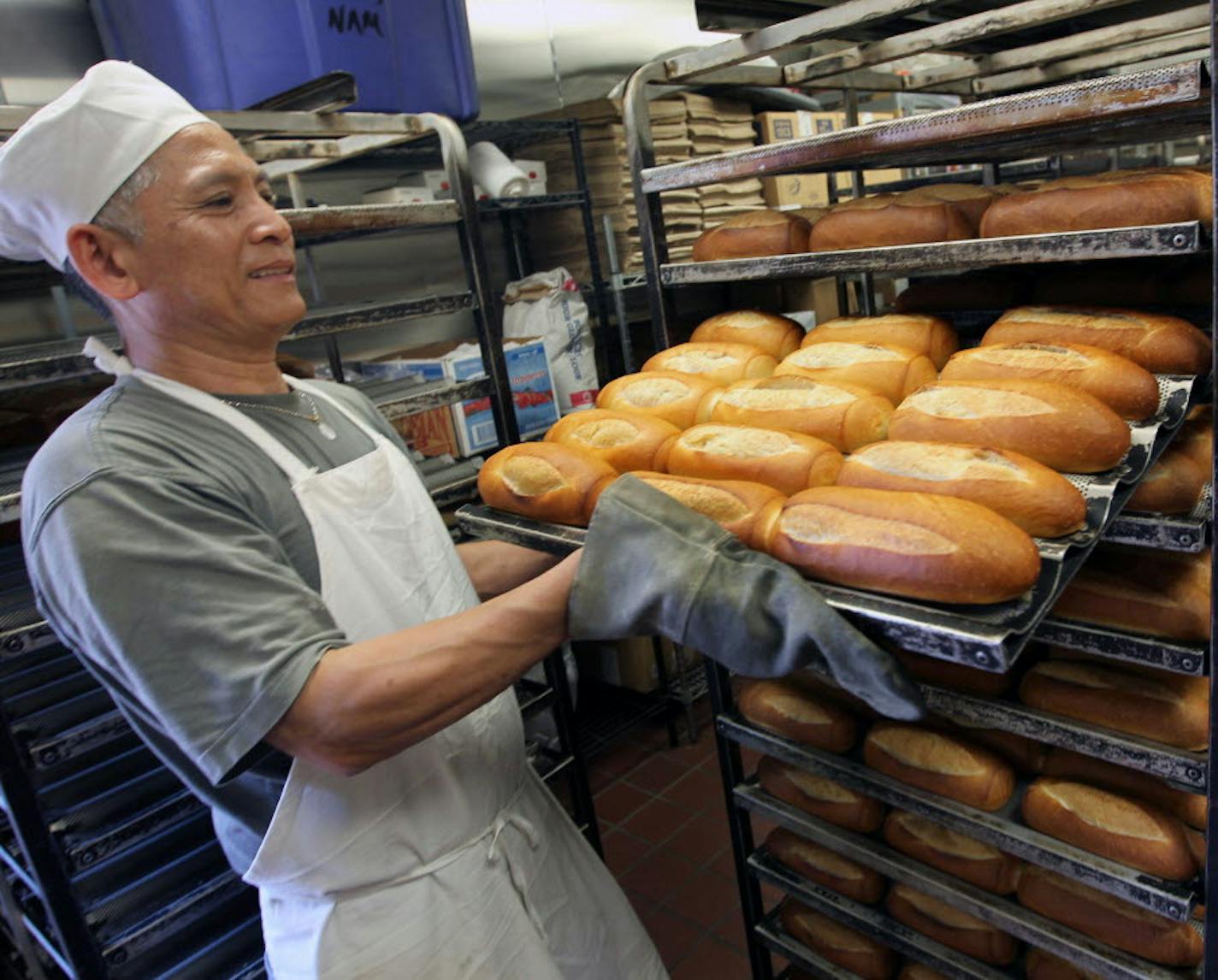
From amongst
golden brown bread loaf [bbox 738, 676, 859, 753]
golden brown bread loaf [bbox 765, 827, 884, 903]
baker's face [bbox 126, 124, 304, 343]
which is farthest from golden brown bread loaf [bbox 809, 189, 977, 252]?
golden brown bread loaf [bbox 765, 827, 884, 903]

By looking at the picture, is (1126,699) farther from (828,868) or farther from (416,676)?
(416,676)

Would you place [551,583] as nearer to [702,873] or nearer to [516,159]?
[702,873]

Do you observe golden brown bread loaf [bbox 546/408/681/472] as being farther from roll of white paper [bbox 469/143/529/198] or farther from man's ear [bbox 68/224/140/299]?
roll of white paper [bbox 469/143/529/198]

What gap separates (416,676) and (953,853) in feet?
3.04

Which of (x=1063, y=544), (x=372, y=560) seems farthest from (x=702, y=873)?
(x=1063, y=544)

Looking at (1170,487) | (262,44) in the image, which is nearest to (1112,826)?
(1170,487)

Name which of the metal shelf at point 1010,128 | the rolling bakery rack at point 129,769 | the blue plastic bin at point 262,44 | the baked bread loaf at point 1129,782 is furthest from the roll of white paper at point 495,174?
the baked bread loaf at point 1129,782

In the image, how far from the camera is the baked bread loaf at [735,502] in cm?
107

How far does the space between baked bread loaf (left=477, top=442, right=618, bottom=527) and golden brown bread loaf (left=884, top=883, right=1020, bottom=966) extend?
90 centimetres

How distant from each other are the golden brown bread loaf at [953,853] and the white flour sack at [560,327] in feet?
7.11

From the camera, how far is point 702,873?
2643mm

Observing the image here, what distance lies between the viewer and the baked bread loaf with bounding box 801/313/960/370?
143 cm

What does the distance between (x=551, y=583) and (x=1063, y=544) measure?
59cm

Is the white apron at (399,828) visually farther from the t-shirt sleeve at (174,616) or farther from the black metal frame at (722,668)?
the black metal frame at (722,668)
